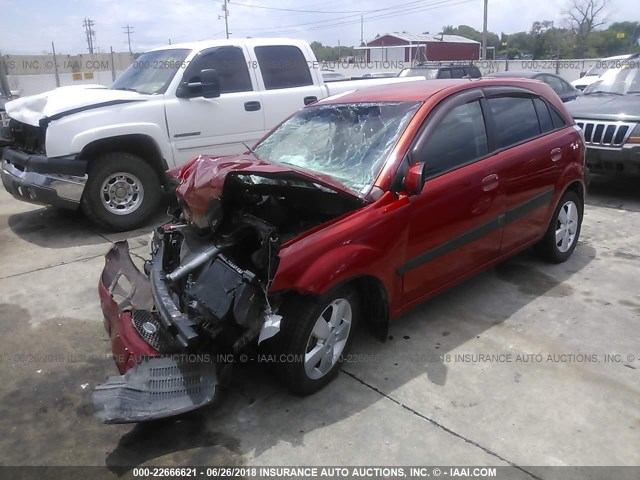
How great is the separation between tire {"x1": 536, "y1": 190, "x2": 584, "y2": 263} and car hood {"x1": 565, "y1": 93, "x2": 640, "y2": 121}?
2.91 metres

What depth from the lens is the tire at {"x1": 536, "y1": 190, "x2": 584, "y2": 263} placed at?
16.1 ft

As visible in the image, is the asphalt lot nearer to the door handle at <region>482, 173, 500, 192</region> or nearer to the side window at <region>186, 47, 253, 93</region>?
the door handle at <region>482, 173, 500, 192</region>

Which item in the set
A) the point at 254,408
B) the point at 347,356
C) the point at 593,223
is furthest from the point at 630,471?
the point at 593,223

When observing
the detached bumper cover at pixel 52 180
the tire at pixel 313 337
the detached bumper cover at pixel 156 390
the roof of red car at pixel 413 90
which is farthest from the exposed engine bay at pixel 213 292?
the detached bumper cover at pixel 52 180

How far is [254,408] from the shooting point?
312 cm

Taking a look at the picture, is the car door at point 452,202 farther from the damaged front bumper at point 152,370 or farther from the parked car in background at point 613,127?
the parked car in background at point 613,127

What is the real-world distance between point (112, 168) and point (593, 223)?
5.62 meters

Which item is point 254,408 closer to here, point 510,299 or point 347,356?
point 347,356

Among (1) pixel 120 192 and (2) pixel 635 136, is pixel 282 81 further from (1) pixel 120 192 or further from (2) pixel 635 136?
(2) pixel 635 136

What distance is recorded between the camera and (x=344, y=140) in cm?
384

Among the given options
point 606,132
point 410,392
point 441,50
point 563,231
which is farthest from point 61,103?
point 441,50

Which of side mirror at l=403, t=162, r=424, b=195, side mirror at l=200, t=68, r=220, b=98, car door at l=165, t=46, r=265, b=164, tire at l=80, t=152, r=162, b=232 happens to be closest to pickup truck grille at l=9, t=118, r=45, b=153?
tire at l=80, t=152, r=162, b=232

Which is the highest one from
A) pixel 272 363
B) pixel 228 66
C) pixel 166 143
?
pixel 228 66

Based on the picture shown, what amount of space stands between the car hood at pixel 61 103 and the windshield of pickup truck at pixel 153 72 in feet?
0.92
